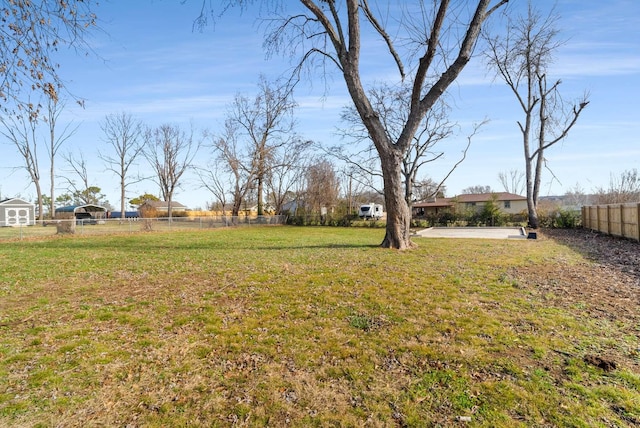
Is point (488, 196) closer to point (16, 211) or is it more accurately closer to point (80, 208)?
point (80, 208)

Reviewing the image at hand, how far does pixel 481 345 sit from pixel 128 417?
318 centimetres

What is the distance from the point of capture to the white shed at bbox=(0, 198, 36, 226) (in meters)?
31.0

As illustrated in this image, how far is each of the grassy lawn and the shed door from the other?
3353cm

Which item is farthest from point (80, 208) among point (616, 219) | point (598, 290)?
point (616, 219)

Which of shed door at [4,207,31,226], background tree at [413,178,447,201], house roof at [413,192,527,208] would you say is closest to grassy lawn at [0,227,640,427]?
background tree at [413,178,447,201]

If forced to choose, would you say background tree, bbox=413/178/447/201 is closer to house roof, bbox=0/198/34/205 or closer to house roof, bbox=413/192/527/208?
house roof, bbox=413/192/527/208

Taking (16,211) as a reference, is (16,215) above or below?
below

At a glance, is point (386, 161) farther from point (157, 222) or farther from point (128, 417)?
point (157, 222)

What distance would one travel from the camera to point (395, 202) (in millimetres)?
10102

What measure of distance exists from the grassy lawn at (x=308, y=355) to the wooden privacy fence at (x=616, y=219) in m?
9.93

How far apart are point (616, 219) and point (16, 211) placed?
4510 cm

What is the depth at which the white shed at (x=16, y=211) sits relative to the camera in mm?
30969

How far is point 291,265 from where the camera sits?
793cm

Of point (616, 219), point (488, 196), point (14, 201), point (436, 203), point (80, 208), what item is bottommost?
point (616, 219)
